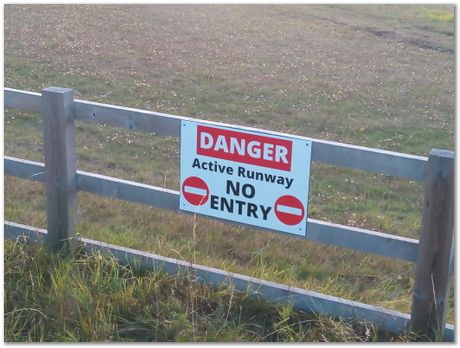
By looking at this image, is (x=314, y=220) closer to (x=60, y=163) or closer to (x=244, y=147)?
(x=244, y=147)

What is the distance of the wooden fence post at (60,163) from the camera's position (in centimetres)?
471

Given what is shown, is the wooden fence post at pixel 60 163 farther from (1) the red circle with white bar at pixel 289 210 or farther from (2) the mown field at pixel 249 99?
(1) the red circle with white bar at pixel 289 210

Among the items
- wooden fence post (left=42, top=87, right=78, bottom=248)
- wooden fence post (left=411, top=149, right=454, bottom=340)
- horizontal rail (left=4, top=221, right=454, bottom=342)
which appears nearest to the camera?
wooden fence post (left=411, top=149, right=454, bottom=340)

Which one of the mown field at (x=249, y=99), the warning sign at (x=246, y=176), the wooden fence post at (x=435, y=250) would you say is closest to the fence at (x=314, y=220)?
the wooden fence post at (x=435, y=250)

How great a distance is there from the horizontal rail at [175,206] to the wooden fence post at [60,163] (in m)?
0.11

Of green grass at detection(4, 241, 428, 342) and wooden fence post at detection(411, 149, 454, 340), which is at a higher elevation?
wooden fence post at detection(411, 149, 454, 340)

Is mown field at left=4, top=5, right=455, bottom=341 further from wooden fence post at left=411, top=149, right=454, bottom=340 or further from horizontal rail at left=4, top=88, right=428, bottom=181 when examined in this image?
horizontal rail at left=4, top=88, right=428, bottom=181

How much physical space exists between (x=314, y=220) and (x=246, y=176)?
1.55 feet

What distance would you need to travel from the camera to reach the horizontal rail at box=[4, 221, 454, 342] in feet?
13.4

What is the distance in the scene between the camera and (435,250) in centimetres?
393

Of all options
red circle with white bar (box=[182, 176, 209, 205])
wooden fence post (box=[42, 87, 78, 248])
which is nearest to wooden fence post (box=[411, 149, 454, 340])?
red circle with white bar (box=[182, 176, 209, 205])

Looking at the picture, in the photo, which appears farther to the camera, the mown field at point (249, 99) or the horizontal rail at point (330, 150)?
the mown field at point (249, 99)

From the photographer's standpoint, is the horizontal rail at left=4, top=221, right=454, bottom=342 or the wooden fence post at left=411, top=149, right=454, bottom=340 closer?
the wooden fence post at left=411, top=149, right=454, bottom=340

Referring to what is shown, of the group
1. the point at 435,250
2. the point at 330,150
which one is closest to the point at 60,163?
the point at 330,150
